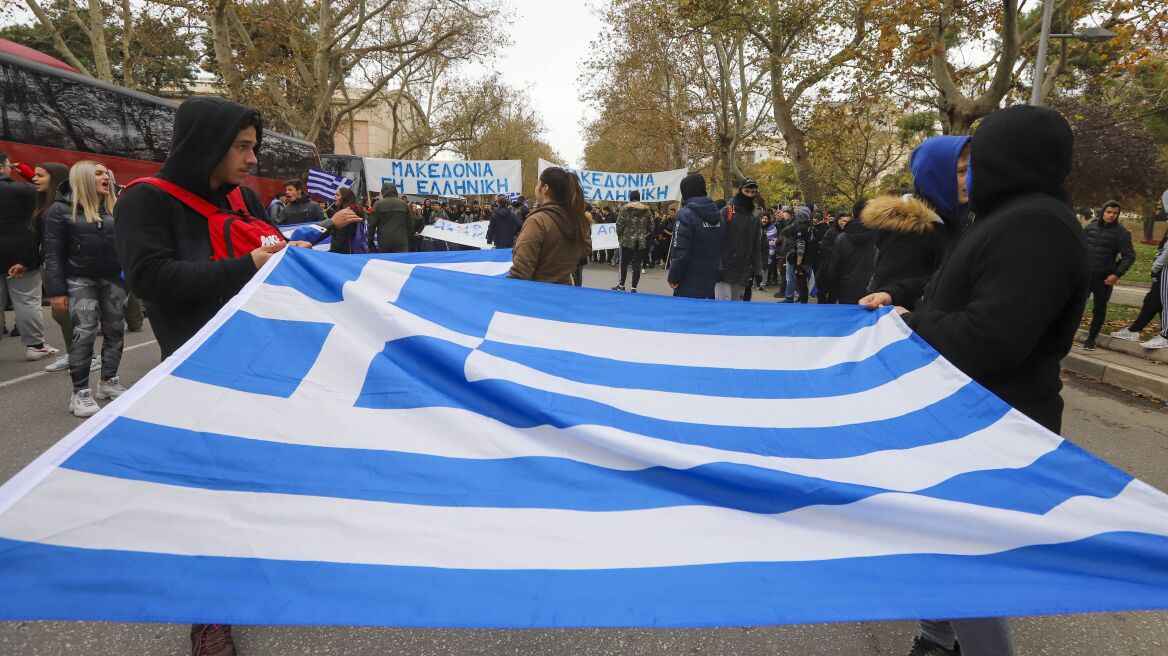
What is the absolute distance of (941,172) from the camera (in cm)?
257

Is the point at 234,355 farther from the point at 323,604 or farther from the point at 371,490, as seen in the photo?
the point at 323,604

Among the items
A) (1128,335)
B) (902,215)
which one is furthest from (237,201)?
(1128,335)

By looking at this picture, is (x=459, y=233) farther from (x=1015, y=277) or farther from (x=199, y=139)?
(x=1015, y=277)

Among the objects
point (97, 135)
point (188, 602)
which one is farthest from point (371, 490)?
point (97, 135)

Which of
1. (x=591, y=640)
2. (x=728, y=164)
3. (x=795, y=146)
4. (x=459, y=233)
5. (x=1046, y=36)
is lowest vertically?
(x=591, y=640)

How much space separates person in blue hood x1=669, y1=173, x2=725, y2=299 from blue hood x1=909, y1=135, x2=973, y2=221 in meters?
3.42

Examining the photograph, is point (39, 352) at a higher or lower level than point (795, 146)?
lower

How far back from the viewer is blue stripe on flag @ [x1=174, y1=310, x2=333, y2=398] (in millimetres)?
1764

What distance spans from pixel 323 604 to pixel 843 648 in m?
1.95

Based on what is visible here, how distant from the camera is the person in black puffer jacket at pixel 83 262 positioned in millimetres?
4750

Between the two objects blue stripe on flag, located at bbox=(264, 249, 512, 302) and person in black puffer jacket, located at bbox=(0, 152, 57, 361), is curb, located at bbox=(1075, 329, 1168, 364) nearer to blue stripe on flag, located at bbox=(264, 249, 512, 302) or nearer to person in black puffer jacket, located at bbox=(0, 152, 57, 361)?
blue stripe on flag, located at bbox=(264, 249, 512, 302)

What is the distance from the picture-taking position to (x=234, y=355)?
1.85 meters

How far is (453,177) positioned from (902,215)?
14.0 metres

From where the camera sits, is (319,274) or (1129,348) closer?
(319,274)
